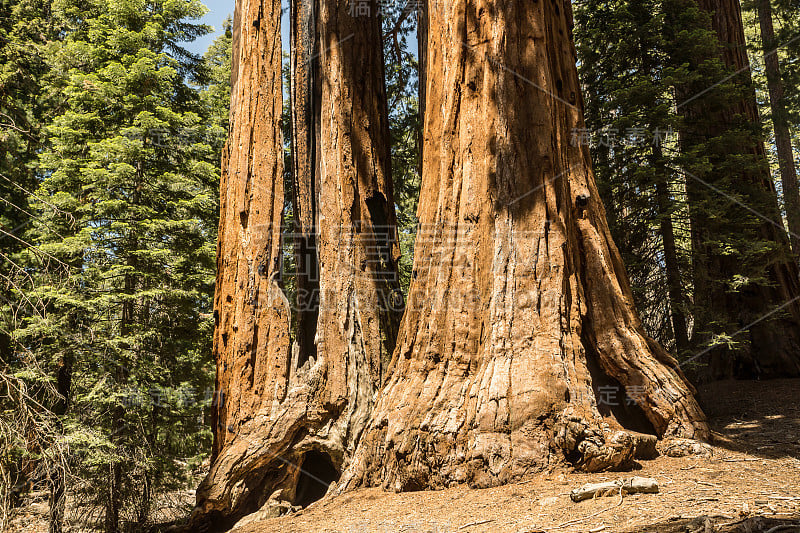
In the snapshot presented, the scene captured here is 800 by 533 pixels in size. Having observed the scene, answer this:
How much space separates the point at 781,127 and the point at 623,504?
30.7 feet

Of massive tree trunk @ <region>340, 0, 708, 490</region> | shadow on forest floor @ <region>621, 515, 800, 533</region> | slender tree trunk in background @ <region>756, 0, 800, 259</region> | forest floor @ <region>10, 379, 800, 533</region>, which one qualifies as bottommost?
forest floor @ <region>10, 379, 800, 533</region>

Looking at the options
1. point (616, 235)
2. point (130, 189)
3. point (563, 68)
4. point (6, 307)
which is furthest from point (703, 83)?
point (6, 307)

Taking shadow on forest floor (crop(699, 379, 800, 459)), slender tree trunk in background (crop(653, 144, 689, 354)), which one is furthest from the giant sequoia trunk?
slender tree trunk in background (crop(653, 144, 689, 354))

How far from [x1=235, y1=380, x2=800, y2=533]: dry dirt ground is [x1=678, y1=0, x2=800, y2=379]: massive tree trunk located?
233 cm

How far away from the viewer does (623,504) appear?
323 cm

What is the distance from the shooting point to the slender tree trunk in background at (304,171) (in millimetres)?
5945

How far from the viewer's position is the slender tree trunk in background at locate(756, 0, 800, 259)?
29.1 ft

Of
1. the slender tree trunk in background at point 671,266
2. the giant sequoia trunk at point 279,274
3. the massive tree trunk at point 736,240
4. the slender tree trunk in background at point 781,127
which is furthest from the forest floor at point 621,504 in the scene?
the slender tree trunk in background at point 781,127

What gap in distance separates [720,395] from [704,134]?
11.6ft

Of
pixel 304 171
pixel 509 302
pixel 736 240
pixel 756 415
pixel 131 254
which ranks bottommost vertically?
pixel 756 415

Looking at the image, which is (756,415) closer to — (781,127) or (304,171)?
(304,171)

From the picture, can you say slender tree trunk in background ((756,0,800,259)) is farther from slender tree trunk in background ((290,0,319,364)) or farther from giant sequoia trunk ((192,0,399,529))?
slender tree trunk in background ((290,0,319,364))

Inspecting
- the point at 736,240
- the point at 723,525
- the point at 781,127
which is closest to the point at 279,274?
the point at 723,525

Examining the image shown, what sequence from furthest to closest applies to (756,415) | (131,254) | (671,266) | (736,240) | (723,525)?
(131,254)
(671,266)
(736,240)
(756,415)
(723,525)
